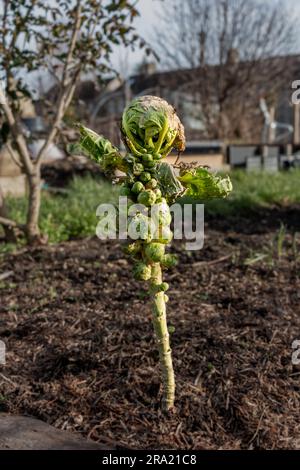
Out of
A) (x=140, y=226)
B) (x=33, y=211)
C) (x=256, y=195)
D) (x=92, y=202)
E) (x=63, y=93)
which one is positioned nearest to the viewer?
(x=140, y=226)

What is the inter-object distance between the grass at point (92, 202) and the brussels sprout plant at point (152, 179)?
255cm

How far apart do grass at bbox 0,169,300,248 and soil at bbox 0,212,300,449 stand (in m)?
1.14

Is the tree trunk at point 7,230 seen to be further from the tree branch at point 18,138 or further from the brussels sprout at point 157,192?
the brussels sprout at point 157,192

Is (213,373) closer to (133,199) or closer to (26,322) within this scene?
(133,199)

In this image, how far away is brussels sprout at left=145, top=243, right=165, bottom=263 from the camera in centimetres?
172

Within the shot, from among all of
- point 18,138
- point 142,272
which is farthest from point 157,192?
point 18,138

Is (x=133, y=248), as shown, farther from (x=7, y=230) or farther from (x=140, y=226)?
(x=7, y=230)

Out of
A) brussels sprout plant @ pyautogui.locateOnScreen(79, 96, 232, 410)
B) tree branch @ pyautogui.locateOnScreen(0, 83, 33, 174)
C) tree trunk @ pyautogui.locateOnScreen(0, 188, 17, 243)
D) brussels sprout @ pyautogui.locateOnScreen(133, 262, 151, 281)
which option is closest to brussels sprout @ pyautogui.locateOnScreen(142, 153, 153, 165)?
brussels sprout plant @ pyautogui.locateOnScreen(79, 96, 232, 410)

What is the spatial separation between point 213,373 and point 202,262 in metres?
1.59

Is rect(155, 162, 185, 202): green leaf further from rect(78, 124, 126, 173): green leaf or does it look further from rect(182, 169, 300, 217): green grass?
rect(182, 169, 300, 217): green grass

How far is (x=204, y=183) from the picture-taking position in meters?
1.80

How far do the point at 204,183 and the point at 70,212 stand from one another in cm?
365

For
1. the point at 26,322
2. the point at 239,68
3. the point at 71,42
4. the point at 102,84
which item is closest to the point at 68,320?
the point at 26,322

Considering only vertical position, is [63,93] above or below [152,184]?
above
